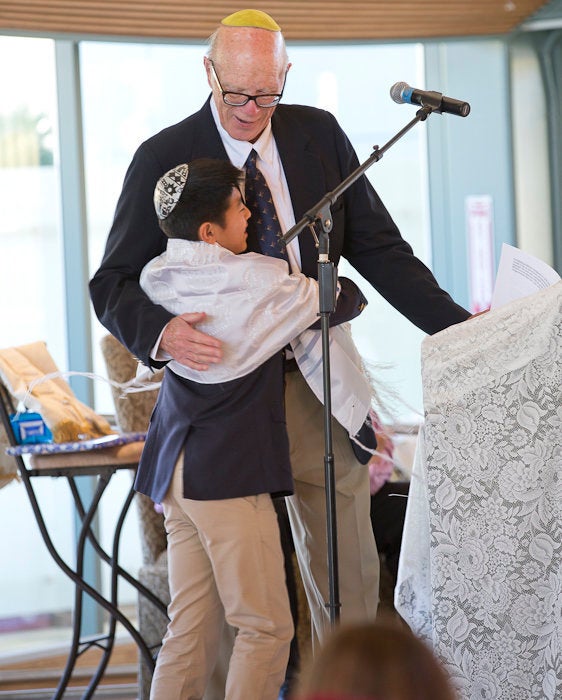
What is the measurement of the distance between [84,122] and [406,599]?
2905mm

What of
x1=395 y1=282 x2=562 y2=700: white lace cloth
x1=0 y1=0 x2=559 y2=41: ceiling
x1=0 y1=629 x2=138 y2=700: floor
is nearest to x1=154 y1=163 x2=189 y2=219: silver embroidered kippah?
x1=395 y1=282 x2=562 y2=700: white lace cloth

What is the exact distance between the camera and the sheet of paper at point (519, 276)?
184 cm

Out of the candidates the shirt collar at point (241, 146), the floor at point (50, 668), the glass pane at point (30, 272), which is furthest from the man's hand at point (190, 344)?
the glass pane at point (30, 272)

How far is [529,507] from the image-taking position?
70.4 inches

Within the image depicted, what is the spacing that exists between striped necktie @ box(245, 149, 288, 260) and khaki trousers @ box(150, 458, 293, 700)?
450mm

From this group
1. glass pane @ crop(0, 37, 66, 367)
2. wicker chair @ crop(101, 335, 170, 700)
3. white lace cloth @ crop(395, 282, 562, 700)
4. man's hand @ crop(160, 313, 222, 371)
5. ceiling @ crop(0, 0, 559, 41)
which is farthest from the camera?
glass pane @ crop(0, 37, 66, 367)

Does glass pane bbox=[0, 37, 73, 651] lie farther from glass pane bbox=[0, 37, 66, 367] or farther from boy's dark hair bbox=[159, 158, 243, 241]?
boy's dark hair bbox=[159, 158, 243, 241]

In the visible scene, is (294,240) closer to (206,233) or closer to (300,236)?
(300,236)

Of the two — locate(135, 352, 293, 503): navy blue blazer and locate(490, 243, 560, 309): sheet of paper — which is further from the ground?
locate(490, 243, 560, 309): sheet of paper

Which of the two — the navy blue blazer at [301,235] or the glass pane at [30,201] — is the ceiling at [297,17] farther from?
the navy blue blazer at [301,235]

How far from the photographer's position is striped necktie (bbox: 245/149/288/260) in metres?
2.10

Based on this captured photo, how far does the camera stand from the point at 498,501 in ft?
5.92

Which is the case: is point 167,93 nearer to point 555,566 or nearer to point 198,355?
point 198,355

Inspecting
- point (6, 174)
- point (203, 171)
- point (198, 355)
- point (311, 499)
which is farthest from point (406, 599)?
point (6, 174)
